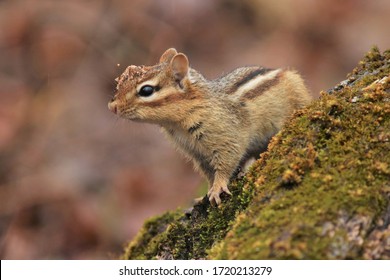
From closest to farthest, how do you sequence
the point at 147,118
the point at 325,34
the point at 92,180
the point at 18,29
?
the point at 147,118
the point at 92,180
the point at 18,29
the point at 325,34

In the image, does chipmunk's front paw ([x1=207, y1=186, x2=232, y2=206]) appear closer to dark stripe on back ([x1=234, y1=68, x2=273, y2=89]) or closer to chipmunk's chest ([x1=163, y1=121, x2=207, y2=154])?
chipmunk's chest ([x1=163, y1=121, x2=207, y2=154])

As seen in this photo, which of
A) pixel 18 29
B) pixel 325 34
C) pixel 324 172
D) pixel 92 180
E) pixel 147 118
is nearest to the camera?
pixel 324 172

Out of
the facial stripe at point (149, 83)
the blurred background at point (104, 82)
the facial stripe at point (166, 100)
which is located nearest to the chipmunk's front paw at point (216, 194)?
the facial stripe at point (166, 100)

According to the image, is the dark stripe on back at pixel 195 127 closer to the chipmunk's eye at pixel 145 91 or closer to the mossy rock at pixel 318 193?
the chipmunk's eye at pixel 145 91

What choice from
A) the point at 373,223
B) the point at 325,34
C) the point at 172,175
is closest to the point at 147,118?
the point at 373,223

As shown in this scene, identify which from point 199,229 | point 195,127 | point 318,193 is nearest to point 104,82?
point 195,127

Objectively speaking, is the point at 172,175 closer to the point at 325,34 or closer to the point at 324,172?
the point at 325,34

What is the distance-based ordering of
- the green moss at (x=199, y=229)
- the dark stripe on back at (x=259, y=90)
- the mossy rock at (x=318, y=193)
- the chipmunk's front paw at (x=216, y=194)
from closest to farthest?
the mossy rock at (x=318, y=193) → the green moss at (x=199, y=229) → the chipmunk's front paw at (x=216, y=194) → the dark stripe on back at (x=259, y=90)
